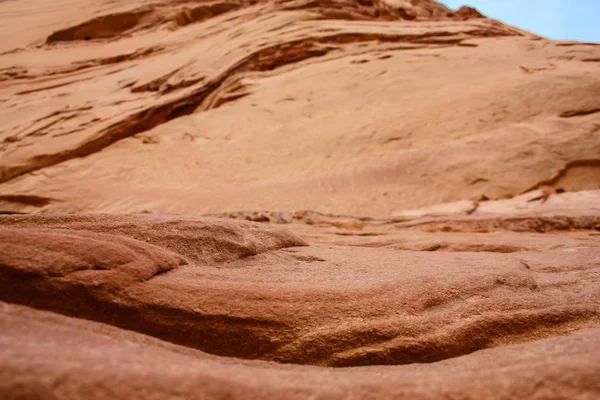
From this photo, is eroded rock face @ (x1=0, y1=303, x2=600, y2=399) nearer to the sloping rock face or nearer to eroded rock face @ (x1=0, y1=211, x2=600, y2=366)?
eroded rock face @ (x1=0, y1=211, x2=600, y2=366)

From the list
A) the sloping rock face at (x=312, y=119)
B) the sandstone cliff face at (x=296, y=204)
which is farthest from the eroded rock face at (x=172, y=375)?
the sloping rock face at (x=312, y=119)

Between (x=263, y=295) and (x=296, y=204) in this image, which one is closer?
(x=263, y=295)

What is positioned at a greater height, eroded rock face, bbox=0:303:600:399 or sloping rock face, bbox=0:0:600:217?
eroded rock face, bbox=0:303:600:399

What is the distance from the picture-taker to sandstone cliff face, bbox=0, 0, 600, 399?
1.32 metres

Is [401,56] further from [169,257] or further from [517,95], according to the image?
[169,257]

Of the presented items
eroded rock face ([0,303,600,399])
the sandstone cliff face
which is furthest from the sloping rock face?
eroded rock face ([0,303,600,399])

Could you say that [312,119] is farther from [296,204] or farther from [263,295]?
[263,295]

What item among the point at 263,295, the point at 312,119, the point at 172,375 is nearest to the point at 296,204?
the point at 312,119

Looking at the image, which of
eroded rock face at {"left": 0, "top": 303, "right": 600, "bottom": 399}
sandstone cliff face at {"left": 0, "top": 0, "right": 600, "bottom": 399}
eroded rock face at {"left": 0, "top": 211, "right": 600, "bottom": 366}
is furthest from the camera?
eroded rock face at {"left": 0, "top": 211, "right": 600, "bottom": 366}

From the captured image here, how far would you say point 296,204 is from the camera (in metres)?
6.14

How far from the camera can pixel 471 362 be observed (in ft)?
5.08

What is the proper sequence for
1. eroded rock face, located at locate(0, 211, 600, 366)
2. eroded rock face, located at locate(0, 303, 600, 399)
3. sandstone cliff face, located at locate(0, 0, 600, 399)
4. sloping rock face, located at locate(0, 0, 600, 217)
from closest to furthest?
eroded rock face, located at locate(0, 303, 600, 399) → sandstone cliff face, located at locate(0, 0, 600, 399) → eroded rock face, located at locate(0, 211, 600, 366) → sloping rock face, located at locate(0, 0, 600, 217)

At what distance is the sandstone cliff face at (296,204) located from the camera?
1.32 meters

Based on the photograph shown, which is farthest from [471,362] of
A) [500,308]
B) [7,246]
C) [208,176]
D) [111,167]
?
[111,167]
